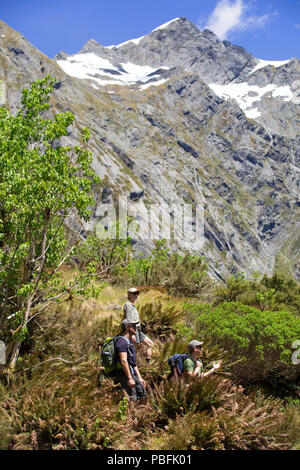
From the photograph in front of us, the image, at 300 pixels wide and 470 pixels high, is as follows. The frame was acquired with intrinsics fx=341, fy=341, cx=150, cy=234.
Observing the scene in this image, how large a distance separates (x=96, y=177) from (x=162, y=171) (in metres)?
185

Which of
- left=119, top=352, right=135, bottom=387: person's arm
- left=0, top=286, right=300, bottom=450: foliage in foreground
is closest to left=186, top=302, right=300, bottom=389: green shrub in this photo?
left=0, top=286, right=300, bottom=450: foliage in foreground

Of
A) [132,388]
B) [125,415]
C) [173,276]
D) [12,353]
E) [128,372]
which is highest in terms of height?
[173,276]

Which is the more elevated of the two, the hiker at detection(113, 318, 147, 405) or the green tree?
the green tree

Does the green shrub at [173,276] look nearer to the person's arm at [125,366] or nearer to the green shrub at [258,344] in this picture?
the green shrub at [258,344]

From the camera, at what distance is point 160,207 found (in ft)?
527

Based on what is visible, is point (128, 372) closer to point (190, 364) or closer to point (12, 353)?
point (190, 364)

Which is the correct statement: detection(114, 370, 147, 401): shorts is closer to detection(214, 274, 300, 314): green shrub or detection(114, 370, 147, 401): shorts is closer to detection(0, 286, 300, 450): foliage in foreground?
detection(0, 286, 300, 450): foliage in foreground

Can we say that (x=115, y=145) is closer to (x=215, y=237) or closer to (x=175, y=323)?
(x=215, y=237)

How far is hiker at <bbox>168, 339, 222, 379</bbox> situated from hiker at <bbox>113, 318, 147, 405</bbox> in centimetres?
60

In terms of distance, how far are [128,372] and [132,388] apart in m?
0.36

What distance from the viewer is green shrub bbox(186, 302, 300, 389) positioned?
22.1 ft

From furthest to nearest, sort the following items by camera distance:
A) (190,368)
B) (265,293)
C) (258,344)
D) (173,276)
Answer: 1. (173,276)
2. (265,293)
3. (258,344)
4. (190,368)

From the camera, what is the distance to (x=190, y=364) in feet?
Result: 18.1

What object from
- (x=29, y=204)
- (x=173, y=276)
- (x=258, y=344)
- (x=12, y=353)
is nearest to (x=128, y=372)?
(x=12, y=353)
